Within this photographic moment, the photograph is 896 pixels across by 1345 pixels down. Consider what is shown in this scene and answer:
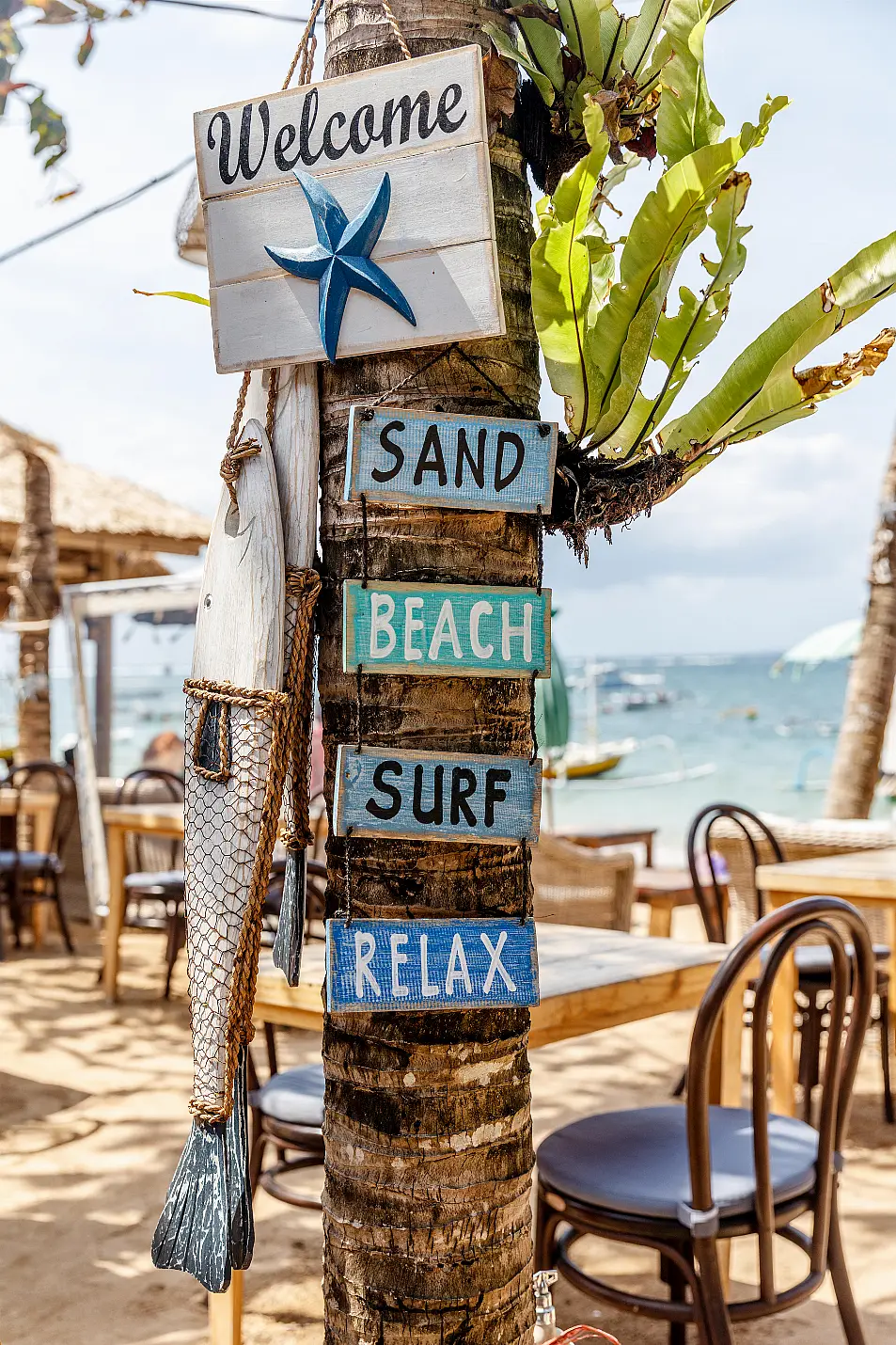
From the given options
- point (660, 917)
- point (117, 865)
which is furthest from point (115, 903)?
point (660, 917)

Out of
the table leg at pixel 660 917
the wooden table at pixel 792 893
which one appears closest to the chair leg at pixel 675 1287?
the wooden table at pixel 792 893

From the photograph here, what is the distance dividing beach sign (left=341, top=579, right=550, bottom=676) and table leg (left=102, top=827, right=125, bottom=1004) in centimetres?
400

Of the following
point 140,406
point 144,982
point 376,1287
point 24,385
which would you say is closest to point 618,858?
point 144,982

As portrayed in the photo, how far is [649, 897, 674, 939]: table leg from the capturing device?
4672mm

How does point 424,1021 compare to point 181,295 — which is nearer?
point 424,1021

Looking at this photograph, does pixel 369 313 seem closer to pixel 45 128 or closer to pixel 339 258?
pixel 339 258

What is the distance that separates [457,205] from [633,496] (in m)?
0.32

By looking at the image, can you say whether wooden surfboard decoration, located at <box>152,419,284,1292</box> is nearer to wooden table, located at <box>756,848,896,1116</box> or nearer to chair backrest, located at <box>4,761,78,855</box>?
wooden table, located at <box>756,848,896,1116</box>

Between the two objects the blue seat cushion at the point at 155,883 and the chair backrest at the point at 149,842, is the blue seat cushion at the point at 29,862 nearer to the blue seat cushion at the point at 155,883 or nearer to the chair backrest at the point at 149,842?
the chair backrest at the point at 149,842

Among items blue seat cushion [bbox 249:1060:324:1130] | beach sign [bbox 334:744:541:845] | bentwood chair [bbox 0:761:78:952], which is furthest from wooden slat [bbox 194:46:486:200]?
bentwood chair [bbox 0:761:78:952]

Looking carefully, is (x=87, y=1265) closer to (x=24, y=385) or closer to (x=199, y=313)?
(x=199, y=313)

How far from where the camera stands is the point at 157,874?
510 cm

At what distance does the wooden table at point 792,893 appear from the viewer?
297 centimetres

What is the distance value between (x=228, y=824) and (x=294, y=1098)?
1237 millimetres
